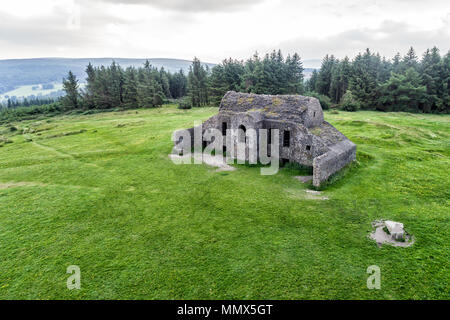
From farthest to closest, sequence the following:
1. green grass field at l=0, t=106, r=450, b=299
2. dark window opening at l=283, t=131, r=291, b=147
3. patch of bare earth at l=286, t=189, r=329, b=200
Result: 1. dark window opening at l=283, t=131, r=291, b=147
2. patch of bare earth at l=286, t=189, r=329, b=200
3. green grass field at l=0, t=106, r=450, b=299

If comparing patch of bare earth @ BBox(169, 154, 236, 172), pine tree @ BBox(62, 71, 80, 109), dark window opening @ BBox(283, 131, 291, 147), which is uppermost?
pine tree @ BBox(62, 71, 80, 109)

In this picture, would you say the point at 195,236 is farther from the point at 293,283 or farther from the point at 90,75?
the point at 90,75

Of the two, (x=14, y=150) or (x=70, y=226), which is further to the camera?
(x=14, y=150)

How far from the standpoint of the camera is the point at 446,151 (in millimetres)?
27484

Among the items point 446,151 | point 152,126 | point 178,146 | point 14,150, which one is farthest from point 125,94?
point 446,151

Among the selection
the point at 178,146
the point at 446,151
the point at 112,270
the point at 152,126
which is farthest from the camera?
the point at 152,126

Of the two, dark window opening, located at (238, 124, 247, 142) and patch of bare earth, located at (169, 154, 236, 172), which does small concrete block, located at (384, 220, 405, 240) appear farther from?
dark window opening, located at (238, 124, 247, 142)

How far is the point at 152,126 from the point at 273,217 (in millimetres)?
37212

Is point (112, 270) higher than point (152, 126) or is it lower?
lower

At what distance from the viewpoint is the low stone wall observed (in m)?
19.1

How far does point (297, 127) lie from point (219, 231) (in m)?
13.3

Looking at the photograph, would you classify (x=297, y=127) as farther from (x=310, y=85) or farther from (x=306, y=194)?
(x=310, y=85)

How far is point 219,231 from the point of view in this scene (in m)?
14.5

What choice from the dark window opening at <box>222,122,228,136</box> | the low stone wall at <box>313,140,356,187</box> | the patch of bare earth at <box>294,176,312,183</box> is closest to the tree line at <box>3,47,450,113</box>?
the dark window opening at <box>222,122,228,136</box>
